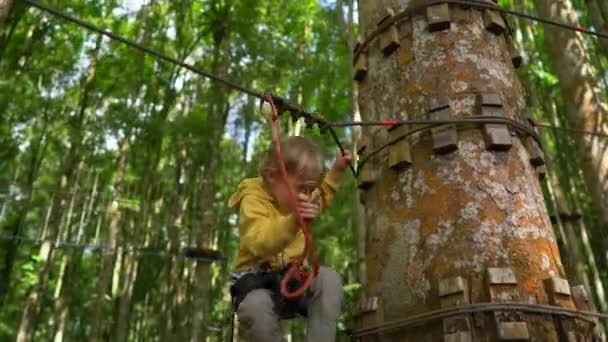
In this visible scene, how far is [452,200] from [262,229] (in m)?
0.60

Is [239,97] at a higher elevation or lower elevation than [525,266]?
higher

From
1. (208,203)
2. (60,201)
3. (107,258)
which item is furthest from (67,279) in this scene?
(208,203)

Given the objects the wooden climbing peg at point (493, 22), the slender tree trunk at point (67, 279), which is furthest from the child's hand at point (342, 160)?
the slender tree trunk at point (67, 279)

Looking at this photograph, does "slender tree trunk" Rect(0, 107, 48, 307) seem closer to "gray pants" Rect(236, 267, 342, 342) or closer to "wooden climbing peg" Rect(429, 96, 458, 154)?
"gray pants" Rect(236, 267, 342, 342)

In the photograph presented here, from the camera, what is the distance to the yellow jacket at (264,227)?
1.57 meters

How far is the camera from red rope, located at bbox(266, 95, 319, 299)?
4.70 feet

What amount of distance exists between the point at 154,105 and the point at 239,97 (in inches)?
89.7

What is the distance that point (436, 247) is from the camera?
1.54 metres

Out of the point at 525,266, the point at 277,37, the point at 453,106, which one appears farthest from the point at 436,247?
the point at 277,37

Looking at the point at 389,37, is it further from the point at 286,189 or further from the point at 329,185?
the point at 286,189

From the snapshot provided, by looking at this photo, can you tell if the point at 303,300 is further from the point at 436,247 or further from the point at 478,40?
the point at 478,40

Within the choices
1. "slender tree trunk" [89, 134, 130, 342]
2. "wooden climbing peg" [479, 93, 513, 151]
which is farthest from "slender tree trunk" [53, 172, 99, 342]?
"wooden climbing peg" [479, 93, 513, 151]

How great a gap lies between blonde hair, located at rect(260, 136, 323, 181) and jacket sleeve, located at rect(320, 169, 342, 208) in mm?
214

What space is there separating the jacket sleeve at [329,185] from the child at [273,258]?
0.12 meters
